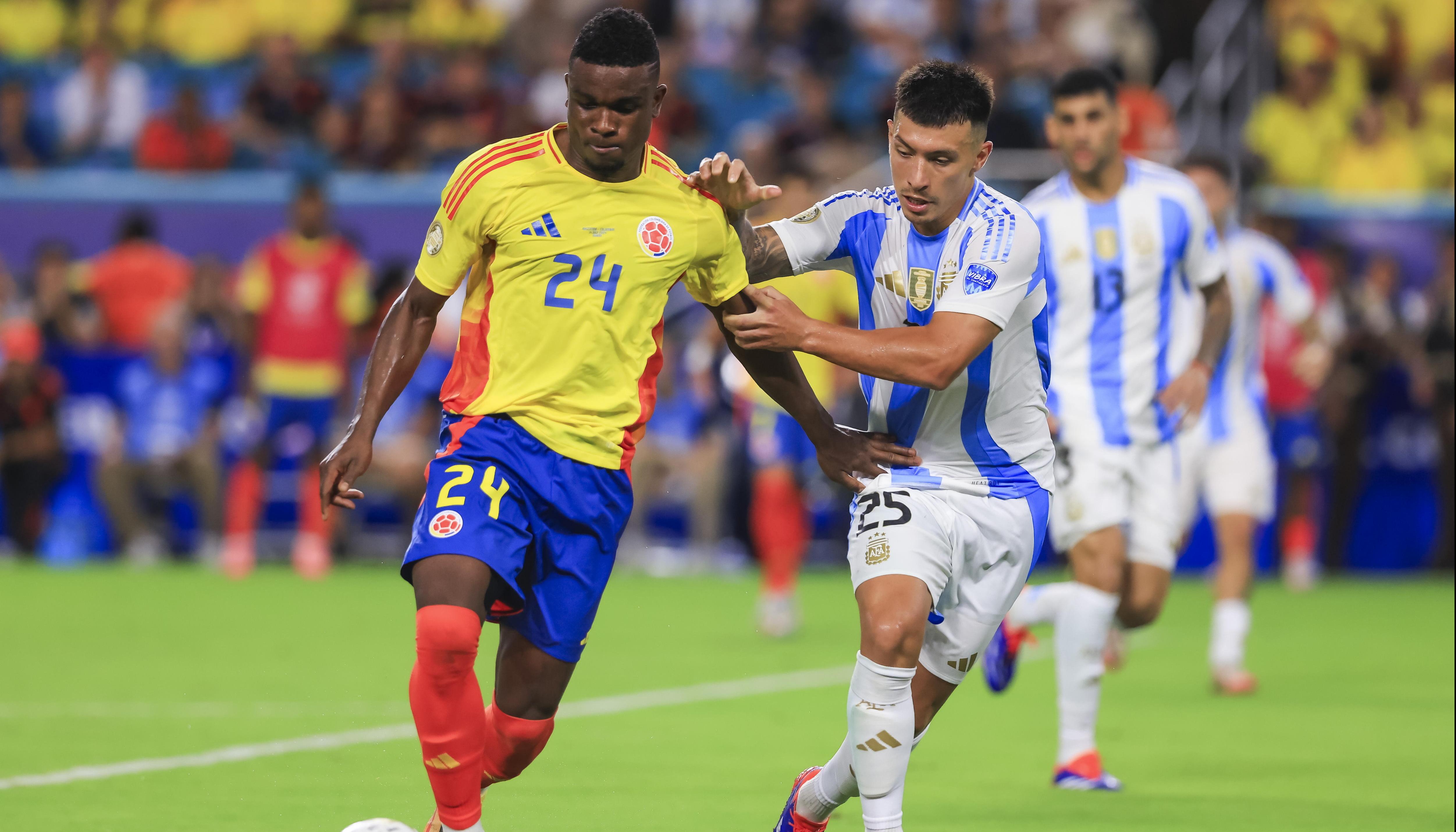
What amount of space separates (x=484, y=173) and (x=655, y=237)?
0.49 metres

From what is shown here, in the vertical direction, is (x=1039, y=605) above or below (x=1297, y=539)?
above

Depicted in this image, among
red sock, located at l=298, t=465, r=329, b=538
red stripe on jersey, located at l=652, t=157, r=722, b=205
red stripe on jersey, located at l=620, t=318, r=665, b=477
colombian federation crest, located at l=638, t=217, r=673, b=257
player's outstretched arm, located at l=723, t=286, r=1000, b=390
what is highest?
red stripe on jersey, located at l=652, t=157, r=722, b=205

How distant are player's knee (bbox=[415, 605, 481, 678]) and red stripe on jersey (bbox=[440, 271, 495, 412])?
669 millimetres

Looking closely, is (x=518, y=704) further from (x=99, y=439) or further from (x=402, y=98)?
(x=402, y=98)

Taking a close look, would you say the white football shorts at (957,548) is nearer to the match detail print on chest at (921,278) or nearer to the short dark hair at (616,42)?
the match detail print on chest at (921,278)

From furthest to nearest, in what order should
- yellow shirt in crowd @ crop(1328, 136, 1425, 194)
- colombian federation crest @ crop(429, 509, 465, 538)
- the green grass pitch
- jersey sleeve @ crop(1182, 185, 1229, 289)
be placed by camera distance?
yellow shirt in crowd @ crop(1328, 136, 1425, 194) < jersey sleeve @ crop(1182, 185, 1229, 289) < the green grass pitch < colombian federation crest @ crop(429, 509, 465, 538)

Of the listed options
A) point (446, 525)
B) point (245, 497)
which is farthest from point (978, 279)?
point (245, 497)

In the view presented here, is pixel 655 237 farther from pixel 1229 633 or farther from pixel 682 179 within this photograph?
pixel 1229 633

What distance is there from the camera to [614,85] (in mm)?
4883

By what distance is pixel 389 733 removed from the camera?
25.7 ft

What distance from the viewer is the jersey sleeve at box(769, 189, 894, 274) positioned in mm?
5418

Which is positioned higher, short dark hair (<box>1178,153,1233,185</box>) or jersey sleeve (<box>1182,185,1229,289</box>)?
short dark hair (<box>1178,153,1233,185</box>)

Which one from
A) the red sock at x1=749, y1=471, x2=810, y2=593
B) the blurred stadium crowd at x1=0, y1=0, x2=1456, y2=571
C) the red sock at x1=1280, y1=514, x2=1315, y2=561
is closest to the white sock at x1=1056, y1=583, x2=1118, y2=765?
the red sock at x1=749, y1=471, x2=810, y2=593

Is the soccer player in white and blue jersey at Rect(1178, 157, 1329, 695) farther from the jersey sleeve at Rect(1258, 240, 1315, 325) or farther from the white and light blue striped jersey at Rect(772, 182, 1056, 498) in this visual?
the white and light blue striped jersey at Rect(772, 182, 1056, 498)
